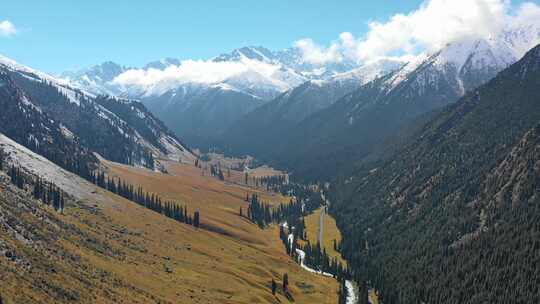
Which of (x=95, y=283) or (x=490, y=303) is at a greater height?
(x=95, y=283)

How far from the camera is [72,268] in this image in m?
137

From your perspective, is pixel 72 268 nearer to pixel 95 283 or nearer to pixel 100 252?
pixel 95 283

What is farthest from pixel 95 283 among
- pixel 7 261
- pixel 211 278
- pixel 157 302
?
pixel 211 278

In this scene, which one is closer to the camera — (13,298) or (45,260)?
(13,298)

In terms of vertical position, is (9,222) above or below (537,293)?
above

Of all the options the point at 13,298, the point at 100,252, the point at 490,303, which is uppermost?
the point at 13,298

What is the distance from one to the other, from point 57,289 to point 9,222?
114 feet

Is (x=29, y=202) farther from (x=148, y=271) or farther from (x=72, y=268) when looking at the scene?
(x=72, y=268)

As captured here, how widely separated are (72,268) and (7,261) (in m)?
23.3

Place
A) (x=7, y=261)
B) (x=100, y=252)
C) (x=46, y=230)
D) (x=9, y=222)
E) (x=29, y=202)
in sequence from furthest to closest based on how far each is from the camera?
(x=29, y=202), (x=100, y=252), (x=46, y=230), (x=9, y=222), (x=7, y=261)

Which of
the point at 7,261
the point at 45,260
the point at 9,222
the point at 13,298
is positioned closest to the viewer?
the point at 13,298

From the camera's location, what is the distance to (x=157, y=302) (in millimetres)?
141750

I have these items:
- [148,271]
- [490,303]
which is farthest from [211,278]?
[490,303]

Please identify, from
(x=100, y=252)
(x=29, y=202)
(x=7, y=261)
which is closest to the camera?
(x=7, y=261)
